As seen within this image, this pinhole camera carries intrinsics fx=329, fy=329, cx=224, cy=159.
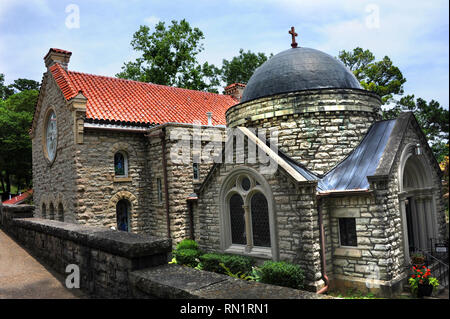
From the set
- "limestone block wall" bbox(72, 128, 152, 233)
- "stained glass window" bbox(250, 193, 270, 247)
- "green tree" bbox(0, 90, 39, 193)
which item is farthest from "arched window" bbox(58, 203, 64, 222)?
"green tree" bbox(0, 90, 39, 193)

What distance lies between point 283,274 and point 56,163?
11.7m

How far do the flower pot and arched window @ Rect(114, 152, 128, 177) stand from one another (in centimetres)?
1159

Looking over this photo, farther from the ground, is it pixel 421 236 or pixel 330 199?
pixel 330 199

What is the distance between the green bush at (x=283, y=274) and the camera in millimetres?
8664

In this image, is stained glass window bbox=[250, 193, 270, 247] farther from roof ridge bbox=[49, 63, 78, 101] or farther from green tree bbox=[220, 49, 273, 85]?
green tree bbox=[220, 49, 273, 85]

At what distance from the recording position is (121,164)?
14.7m

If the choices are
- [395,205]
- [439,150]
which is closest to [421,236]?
[395,205]

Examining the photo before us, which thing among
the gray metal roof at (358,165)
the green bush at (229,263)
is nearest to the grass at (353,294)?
the green bush at (229,263)

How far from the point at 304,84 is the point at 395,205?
5.04 metres

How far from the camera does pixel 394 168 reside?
9828 mm

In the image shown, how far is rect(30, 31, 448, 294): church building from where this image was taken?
9.40m

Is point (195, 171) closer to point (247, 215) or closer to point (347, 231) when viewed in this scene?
point (247, 215)

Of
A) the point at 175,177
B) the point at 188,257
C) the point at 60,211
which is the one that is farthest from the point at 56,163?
the point at 188,257
